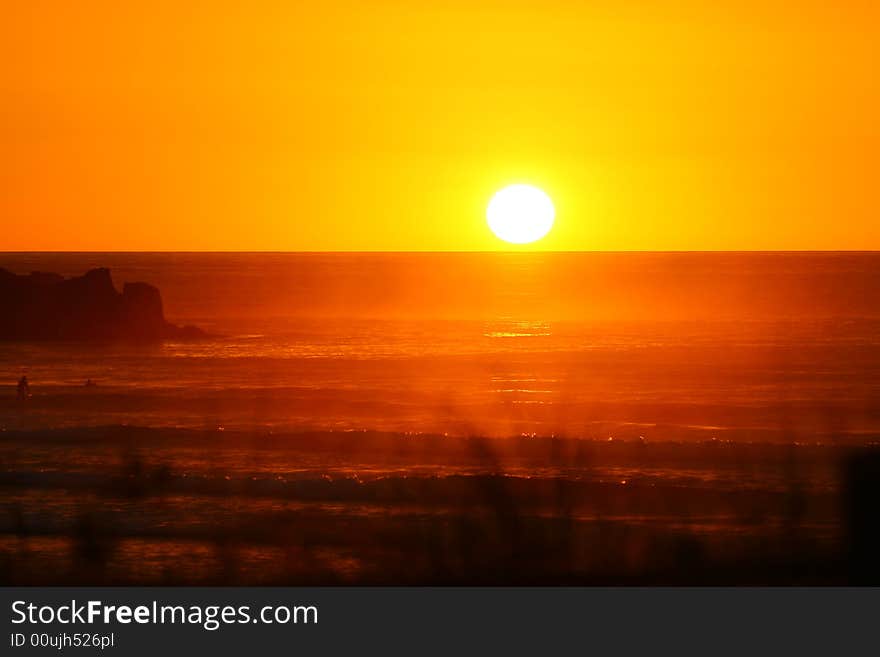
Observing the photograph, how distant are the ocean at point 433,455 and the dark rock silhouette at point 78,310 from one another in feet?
13.1

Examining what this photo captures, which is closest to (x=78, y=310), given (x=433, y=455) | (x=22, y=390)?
(x=22, y=390)

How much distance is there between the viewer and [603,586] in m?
22.5

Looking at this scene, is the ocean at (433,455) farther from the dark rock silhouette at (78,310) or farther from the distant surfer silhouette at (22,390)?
the dark rock silhouette at (78,310)

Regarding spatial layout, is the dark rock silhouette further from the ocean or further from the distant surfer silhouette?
the distant surfer silhouette

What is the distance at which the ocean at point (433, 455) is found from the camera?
81.5 feet

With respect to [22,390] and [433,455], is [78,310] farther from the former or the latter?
[433,455]

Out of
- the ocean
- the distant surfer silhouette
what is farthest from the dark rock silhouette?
→ the distant surfer silhouette

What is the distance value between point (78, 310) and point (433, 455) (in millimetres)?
48323

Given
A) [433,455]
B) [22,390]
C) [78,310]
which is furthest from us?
[78,310]

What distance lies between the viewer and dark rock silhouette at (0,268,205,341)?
7756 centimetres

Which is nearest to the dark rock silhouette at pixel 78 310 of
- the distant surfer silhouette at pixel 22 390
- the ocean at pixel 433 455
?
the ocean at pixel 433 455

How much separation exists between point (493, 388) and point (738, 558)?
32.5 metres

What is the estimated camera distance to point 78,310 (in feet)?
259

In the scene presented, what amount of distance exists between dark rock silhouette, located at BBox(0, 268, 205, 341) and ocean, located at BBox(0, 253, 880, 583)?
13.1ft
